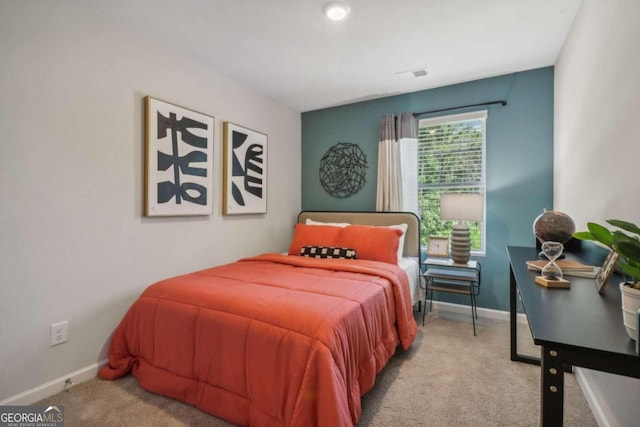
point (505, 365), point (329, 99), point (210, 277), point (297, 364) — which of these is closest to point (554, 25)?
point (329, 99)

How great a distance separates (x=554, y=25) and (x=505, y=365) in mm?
2520

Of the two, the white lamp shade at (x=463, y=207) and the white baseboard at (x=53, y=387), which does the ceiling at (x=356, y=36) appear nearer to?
the white lamp shade at (x=463, y=207)

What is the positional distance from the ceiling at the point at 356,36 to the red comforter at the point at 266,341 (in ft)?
6.02

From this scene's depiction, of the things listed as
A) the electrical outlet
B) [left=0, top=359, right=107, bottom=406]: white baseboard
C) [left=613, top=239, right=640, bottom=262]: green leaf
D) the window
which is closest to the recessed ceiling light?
the window

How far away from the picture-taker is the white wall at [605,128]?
1272 mm

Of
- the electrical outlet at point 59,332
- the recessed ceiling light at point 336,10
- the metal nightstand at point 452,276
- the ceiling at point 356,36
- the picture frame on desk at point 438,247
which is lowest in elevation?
the electrical outlet at point 59,332

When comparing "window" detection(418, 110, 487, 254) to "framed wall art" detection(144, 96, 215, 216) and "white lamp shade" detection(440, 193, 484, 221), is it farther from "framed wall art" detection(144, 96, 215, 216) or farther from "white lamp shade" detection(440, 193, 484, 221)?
"framed wall art" detection(144, 96, 215, 216)

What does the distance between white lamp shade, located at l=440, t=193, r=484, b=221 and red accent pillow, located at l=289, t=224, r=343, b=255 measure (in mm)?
1060

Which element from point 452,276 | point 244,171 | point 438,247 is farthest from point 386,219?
point 244,171

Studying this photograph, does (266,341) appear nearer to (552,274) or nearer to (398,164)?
(552,274)

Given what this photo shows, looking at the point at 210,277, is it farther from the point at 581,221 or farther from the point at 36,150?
the point at 581,221

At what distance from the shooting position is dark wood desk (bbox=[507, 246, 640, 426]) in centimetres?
72

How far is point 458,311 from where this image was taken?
10.6ft

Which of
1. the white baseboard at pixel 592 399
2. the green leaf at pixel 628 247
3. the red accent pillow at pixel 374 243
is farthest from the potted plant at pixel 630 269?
the red accent pillow at pixel 374 243
